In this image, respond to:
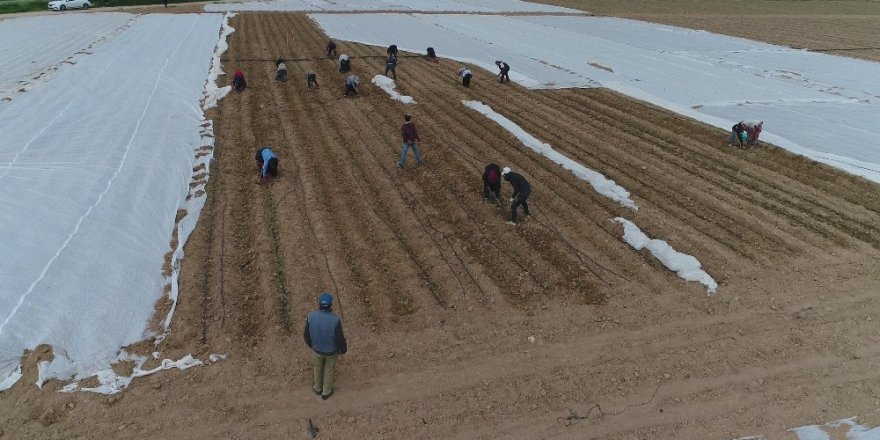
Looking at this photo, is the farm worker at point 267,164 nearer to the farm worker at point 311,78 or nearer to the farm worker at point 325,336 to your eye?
the farm worker at point 325,336

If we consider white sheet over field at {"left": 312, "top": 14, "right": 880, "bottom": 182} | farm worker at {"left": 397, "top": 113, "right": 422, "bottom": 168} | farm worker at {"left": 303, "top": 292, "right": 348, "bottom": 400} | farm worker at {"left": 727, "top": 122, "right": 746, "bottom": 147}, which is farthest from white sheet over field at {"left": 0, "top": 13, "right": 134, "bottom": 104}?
farm worker at {"left": 727, "top": 122, "right": 746, "bottom": 147}

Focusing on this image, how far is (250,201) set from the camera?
1079cm

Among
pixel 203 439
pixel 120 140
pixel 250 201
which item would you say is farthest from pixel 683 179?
pixel 120 140

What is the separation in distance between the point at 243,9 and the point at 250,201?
37.0 meters

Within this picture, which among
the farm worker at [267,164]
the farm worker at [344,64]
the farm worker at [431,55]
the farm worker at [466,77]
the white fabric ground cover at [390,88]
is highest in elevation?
the farm worker at [431,55]

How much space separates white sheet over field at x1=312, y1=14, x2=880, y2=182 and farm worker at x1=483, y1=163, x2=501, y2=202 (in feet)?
28.5

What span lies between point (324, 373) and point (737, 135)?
13571 millimetres

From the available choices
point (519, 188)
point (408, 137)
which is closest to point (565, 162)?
point (519, 188)

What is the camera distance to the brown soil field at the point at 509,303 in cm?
595

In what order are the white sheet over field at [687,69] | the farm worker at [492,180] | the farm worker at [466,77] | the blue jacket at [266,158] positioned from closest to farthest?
the farm worker at [492,180] → the blue jacket at [266,158] → the white sheet over field at [687,69] → the farm worker at [466,77]

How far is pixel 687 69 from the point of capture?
73.9ft

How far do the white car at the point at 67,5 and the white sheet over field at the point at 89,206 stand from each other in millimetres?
30424

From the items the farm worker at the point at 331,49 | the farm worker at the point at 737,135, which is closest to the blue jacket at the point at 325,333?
the farm worker at the point at 737,135

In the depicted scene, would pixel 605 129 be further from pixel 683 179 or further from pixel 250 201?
pixel 250 201
